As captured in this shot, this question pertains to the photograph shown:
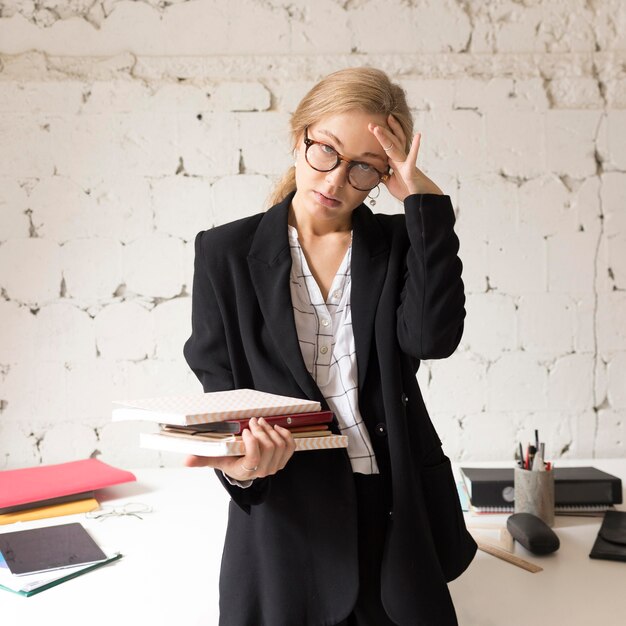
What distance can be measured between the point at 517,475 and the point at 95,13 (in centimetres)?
185

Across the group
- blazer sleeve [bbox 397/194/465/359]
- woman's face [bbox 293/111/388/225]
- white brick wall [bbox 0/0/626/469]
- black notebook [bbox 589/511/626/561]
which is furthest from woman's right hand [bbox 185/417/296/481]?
white brick wall [bbox 0/0/626/469]

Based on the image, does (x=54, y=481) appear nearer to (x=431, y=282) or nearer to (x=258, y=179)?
(x=258, y=179)

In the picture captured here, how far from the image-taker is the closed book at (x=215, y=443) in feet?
3.43

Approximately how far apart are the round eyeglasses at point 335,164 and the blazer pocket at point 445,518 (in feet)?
1.58

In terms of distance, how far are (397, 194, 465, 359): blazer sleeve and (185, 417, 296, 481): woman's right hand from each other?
261mm

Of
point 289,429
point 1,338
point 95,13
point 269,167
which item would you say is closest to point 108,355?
point 1,338

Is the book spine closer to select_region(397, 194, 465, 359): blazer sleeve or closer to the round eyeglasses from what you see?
select_region(397, 194, 465, 359): blazer sleeve

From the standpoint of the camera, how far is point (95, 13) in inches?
93.7

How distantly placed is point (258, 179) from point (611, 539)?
57.3 inches

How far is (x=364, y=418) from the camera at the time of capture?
4.03ft

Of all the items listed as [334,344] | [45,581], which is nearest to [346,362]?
[334,344]

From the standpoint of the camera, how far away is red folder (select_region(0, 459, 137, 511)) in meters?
1.87

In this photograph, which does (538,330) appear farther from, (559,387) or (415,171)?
(415,171)

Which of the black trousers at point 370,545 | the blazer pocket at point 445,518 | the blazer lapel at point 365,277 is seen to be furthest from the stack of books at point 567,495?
the blazer lapel at point 365,277
